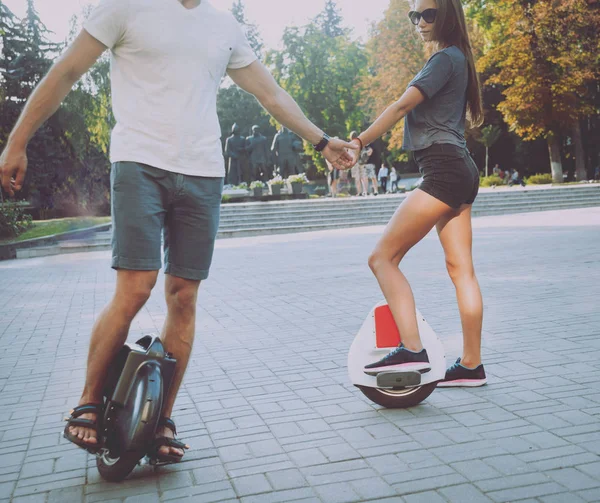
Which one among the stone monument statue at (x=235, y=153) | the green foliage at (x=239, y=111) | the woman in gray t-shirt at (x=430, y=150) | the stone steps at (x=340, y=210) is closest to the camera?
the woman in gray t-shirt at (x=430, y=150)

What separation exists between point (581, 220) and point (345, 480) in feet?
55.5

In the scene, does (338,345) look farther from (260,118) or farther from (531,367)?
(260,118)

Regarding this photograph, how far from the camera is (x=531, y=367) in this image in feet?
14.9

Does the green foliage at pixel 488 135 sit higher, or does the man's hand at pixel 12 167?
the green foliage at pixel 488 135

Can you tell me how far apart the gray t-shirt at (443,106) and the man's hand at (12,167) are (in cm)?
184

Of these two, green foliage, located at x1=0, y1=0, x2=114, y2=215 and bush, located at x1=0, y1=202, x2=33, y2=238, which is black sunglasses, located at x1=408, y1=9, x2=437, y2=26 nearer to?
bush, located at x1=0, y1=202, x2=33, y2=238

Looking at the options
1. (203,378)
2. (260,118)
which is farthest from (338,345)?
(260,118)

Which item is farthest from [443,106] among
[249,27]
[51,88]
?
[249,27]

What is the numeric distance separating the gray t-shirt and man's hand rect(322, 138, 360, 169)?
28cm

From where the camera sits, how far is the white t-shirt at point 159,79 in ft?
9.41

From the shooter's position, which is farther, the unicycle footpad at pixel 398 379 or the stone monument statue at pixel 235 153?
the stone monument statue at pixel 235 153

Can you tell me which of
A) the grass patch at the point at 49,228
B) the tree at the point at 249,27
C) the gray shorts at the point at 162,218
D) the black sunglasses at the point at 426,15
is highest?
the tree at the point at 249,27

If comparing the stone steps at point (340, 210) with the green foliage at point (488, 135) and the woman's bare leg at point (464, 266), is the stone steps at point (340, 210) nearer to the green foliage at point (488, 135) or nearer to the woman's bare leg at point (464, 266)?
the woman's bare leg at point (464, 266)

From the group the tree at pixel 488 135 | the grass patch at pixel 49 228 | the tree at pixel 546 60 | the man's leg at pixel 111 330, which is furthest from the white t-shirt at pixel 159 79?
the tree at pixel 488 135
